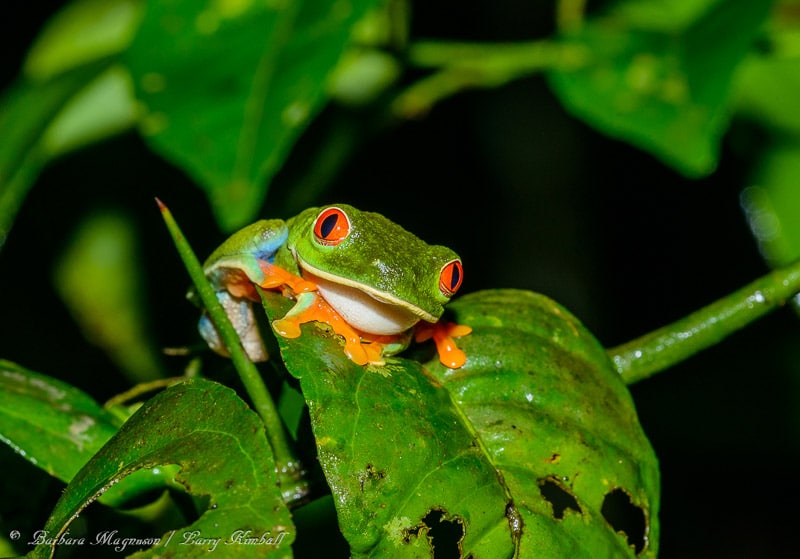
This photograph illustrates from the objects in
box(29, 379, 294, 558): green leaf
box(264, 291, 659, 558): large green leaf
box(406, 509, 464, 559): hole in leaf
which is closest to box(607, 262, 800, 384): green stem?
box(264, 291, 659, 558): large green leaf

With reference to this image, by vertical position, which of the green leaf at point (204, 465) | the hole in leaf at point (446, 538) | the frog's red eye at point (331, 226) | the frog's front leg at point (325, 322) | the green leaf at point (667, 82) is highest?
the green leaf at point (667, 82)

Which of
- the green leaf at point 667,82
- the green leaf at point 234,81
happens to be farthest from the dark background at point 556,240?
the green leaf at point 234,81

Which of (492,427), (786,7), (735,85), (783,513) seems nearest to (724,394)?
(783,513)

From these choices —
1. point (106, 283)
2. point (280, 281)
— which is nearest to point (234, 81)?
point (280, 281)

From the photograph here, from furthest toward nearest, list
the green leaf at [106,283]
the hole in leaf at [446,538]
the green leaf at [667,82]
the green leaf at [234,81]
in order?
the green leaf at [106,283], the green leaf at [667,82], the green leaf at [234,81], the hole in leaf at [446,538]

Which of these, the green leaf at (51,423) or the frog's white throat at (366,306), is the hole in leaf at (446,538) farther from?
the green leaf at (51,423)
